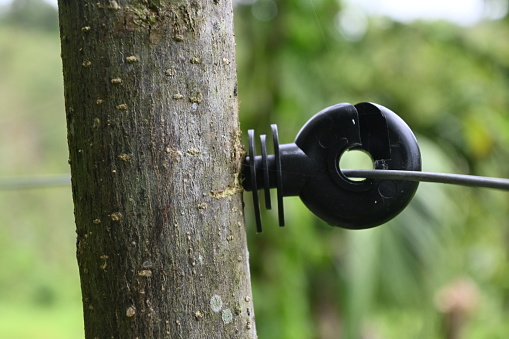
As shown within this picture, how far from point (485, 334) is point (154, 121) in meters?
4.03

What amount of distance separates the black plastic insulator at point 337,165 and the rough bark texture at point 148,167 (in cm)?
8

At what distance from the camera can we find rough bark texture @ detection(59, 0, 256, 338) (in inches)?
19.9

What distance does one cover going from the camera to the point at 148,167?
50cm

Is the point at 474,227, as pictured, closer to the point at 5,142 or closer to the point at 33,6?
the point at 33,6

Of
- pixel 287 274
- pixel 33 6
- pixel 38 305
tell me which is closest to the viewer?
pixel 287 274

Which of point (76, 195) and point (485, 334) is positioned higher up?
point (76, 195)

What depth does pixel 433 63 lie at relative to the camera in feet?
10.00

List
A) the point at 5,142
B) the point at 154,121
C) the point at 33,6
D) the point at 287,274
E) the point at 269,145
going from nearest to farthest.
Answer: the point at 154,121 < the point at 269,145 < the point at 287,274 < the point at 33,6 < the point at 5,142

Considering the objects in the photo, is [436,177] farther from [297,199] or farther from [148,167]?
[297,199]

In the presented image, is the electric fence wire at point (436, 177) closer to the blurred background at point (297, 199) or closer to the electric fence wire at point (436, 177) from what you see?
the electric fence wire at point (436, 177)

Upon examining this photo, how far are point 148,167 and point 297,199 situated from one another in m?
1.53

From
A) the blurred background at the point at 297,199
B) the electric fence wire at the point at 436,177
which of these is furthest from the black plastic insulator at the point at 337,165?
the blurred background at the point at 297,199

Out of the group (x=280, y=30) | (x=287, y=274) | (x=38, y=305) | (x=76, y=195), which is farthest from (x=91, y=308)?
(x=38, y=305)

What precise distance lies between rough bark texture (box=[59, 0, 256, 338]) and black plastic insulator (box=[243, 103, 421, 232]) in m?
0.08
